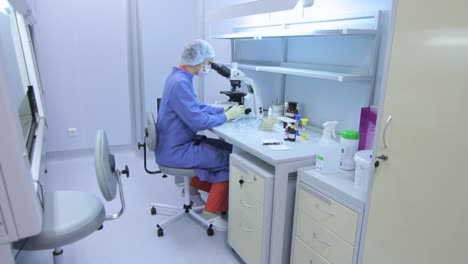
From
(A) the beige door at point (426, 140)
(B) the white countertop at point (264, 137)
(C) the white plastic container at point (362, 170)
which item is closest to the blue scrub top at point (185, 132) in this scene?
(B) the white countertop at point (264, 137)

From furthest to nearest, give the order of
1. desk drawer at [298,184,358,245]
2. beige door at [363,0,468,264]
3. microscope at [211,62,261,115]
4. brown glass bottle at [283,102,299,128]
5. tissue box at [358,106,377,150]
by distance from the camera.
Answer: microscope at [211,62,261,115], brown glass bottle at [283,102,299,128], tissue box at [358,106,377,150], desk drawer at [298,184,358,245], beige door at [363,0,468,264]

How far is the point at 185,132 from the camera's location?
2.37 metres

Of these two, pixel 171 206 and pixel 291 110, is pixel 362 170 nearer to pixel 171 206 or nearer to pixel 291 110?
pixel 291 110

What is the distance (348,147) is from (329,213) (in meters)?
0.36

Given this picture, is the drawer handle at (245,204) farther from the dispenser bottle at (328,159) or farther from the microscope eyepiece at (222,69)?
the microscope eyepiece at (222,69)

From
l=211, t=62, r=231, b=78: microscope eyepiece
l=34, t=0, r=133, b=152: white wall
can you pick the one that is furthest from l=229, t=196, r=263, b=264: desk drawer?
l=34, t=0, r=133, b=152: white wall

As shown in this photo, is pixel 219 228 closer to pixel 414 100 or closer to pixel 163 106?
pixel 163 106

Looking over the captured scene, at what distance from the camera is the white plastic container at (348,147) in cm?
164

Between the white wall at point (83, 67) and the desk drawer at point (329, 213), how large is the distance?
310 centimetres

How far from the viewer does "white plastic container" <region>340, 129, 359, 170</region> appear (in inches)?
64.6

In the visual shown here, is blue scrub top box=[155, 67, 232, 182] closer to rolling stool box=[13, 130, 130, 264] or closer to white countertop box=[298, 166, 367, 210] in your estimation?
rolling stool box=[13, 130, 130, 264]

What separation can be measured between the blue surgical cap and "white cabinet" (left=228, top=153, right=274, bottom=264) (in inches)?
31.8

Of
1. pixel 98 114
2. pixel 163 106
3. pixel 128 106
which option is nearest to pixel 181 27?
pixel 128 106

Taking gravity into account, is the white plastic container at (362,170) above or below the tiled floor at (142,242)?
above
